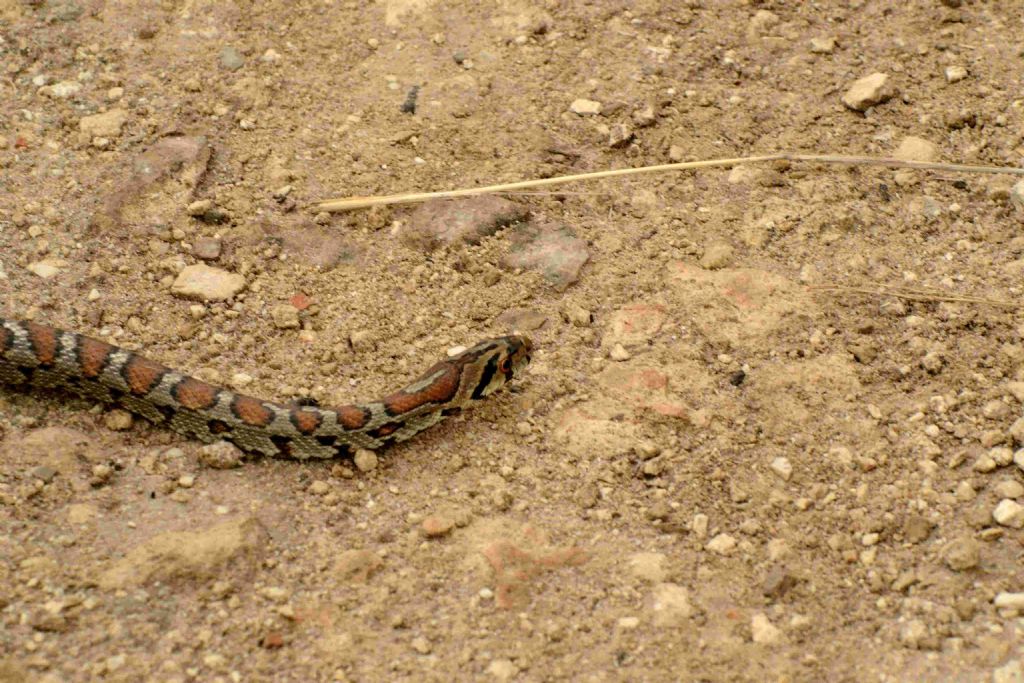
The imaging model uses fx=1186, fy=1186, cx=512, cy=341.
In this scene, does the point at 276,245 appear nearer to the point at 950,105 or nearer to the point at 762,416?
the point at 762,416

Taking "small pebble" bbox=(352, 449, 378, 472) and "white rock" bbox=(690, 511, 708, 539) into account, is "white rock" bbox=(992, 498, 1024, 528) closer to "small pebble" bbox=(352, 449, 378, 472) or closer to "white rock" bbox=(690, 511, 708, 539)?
"white rock" bbox=(690, 511, 708, 539)

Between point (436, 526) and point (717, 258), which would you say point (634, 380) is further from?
point (436, 526)

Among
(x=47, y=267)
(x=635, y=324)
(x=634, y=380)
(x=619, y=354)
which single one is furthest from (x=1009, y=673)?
(x=47, y=267)

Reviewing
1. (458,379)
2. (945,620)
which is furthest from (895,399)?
(458,379)

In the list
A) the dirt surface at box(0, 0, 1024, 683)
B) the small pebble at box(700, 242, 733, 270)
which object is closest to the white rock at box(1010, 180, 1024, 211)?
the dirt surface at box(0, 0, 1024, 683)

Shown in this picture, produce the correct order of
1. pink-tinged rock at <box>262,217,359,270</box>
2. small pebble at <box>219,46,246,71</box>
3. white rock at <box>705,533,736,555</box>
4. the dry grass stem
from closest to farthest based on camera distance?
white rock at <box>705,533,736,555</box> < pink-tinged rock at <box>262,217,359,270</box> < the dry grass stem < small pebble at <box>219,46,246,71</box>

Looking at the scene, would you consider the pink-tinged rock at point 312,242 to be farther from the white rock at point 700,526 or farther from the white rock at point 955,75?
the white rock at point 955,75
